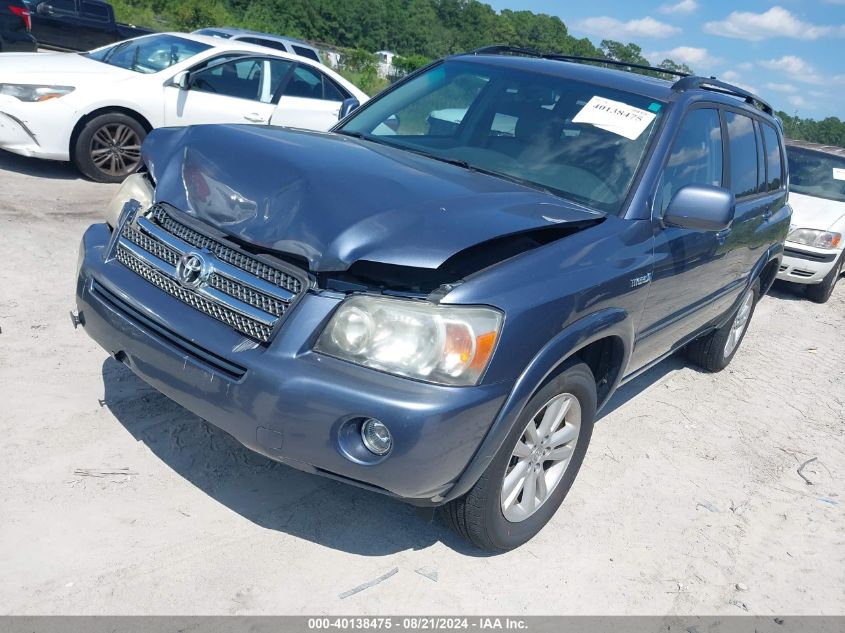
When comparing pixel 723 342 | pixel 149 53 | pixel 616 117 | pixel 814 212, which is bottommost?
pixel 723 342

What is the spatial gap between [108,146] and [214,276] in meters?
5.66

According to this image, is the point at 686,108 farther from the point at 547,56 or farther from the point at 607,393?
the point at 607,393

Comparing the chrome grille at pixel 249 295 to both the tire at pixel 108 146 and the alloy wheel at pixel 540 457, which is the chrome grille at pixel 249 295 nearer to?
the alloy wheel at pixel 540 457

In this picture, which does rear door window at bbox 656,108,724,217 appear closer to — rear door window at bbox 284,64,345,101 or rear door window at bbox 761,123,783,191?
rear door window at bbox 761,123,783,191

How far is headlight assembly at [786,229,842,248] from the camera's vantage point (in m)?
8.34

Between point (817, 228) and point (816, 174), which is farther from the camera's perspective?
point (816, 174)

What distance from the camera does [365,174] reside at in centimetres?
290

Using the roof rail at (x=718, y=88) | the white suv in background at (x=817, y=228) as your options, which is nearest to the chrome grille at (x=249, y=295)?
the roof rail at (x=718, y=88)

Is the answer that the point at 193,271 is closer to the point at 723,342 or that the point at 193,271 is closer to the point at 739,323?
the point at 723,342

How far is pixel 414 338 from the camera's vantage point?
2457mm

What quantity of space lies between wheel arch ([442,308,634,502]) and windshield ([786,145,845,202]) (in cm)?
716

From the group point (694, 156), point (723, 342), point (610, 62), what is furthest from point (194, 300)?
point (723, 342)

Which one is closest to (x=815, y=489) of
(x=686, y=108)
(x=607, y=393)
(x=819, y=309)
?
(x=607, y=393)

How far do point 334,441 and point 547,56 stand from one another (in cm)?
301
